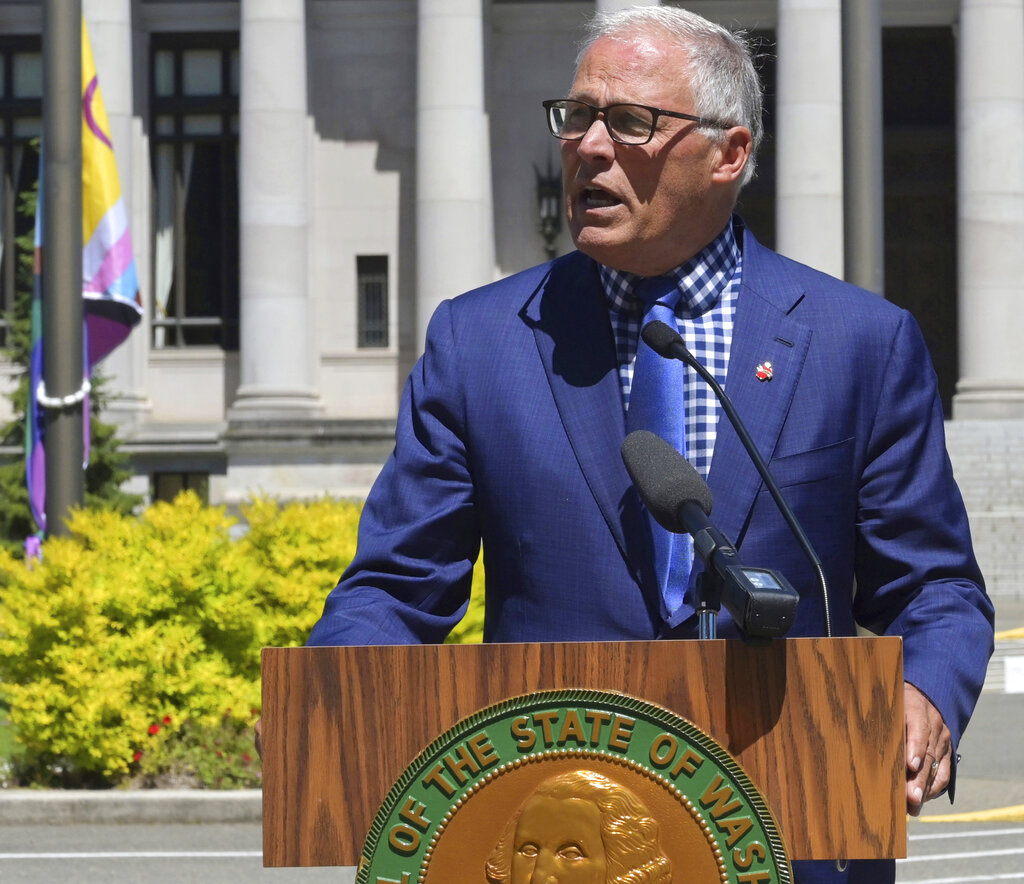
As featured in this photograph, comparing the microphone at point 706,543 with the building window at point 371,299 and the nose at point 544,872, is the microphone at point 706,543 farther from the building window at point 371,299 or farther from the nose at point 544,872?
the building window at point 371,299

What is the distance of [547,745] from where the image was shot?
2.38m

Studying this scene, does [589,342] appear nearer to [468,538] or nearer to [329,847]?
[468,538]

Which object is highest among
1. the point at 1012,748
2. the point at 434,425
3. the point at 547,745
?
the point at 434,425

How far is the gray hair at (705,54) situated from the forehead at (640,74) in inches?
0.5

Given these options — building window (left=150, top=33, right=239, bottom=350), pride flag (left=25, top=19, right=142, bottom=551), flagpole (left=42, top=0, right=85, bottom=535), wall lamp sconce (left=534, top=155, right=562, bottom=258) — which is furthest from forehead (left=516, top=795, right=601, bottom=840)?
building window (left=150, top=33, right=239, bottom=350)

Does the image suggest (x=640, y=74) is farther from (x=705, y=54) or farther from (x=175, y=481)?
(x=175, y=481)

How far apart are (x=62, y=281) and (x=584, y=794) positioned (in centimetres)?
1037

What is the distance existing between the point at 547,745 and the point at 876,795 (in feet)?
1.47

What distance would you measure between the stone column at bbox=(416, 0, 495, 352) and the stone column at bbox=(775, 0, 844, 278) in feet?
15.5

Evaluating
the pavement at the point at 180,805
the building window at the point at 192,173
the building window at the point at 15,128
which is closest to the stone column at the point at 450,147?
the building window at the point at 192,173

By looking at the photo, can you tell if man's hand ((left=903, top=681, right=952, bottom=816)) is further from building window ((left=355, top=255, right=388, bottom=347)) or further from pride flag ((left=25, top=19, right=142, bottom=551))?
building window ((left=355, top=255, right=388, bottom=347))

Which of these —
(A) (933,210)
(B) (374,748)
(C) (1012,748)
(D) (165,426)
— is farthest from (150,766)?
(A) (933,210)

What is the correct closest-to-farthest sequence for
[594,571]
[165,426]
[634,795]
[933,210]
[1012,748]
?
1. [634,795]
2. [594,571]
3. [1012,748]
4. [165,426]
5. [933,210]

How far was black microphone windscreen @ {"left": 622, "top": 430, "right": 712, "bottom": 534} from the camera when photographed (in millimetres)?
2582
